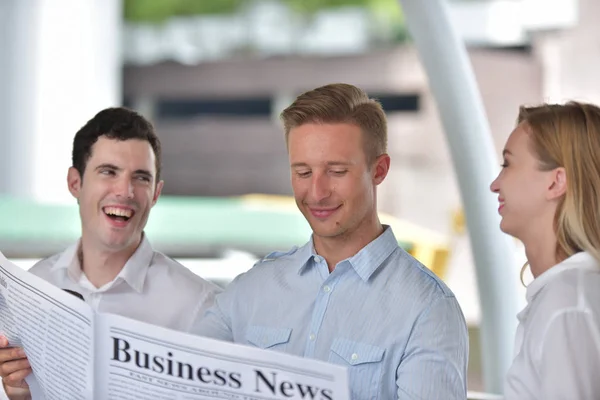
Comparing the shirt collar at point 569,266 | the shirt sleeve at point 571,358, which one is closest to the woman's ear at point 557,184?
the shirt collar at point 569,266

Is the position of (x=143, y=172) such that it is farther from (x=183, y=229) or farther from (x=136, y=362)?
(x=183, y=229)

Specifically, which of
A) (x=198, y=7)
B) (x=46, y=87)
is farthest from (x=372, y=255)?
(x=198, y=7)

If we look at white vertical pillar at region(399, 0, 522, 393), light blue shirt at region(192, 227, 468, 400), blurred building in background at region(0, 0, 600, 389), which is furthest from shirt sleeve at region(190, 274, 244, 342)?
blurred building in background at region(0, 0, 600, 389)

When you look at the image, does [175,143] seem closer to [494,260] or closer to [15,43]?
[15,43]

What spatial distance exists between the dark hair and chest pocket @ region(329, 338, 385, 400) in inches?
28.9

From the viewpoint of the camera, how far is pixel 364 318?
179 centimetres

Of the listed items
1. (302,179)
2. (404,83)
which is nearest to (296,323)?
(302,179)

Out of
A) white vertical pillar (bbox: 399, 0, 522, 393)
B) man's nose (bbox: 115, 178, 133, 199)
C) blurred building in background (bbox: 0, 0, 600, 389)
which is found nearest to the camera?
man's nose (bbox: 115, 178, 133, 199)

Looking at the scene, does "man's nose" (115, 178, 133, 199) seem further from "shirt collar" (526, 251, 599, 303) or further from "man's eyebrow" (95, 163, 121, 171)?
"shirt collar" (526, 251, 599, 303)

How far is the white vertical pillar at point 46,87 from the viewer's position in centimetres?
1152

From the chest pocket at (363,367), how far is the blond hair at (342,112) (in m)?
0.36

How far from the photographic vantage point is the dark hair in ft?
7.19

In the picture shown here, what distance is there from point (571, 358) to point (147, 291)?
1.07 m

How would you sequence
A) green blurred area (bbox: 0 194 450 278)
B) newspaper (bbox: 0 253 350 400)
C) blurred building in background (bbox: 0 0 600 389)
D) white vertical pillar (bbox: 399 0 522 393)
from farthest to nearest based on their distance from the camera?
blurred building in background (bbox: 0 0 600 389), green blurred area (bbox: 0 194 450 278), white vertical pillar (bbox: 399 0 522 393), newspaper (bbox: 0 253 350 400)
